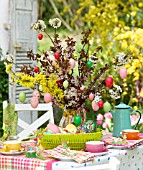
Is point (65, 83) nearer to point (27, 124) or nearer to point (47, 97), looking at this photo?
→ point (47, 97)

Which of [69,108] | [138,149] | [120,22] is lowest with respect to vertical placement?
[138,149]

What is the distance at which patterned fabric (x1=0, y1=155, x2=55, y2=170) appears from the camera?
112 inches

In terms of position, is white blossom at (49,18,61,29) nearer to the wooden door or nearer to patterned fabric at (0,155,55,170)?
patterned fabric at (0,155,55,170)

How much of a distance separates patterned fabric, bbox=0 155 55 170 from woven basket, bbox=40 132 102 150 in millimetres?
216

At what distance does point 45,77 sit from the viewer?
3.39 metres

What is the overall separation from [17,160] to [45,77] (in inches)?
25.5

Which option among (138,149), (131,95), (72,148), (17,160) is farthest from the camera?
(131,95)

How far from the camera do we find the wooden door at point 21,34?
19.4 feet

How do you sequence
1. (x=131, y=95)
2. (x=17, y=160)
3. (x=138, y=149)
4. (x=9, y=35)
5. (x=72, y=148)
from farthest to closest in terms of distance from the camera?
(x=131, y=95) < (x=9, y=35) < (x=138, y=149) < (x=72, y=148) < (x=17, y=160)

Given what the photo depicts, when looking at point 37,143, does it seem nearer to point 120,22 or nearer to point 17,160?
point 17,160

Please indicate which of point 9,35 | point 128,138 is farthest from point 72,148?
point 9,35

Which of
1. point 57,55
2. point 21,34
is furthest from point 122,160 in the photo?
point 21,34

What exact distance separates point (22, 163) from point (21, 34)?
127 inches

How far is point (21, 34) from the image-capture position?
599cm
